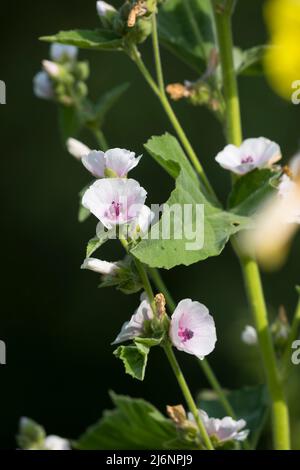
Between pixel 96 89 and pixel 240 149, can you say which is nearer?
pixel 240 149

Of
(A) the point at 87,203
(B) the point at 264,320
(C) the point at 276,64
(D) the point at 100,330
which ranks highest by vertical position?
(C) the point at 276,64

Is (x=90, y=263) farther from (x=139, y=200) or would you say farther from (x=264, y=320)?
(x=264, y=320)

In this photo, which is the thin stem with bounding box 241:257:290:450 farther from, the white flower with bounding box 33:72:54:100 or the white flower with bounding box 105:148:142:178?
the white flower with bounding box 33:72:54:100

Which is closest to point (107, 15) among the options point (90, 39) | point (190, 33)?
point (90, 39)

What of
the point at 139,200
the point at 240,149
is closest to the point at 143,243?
the point at 139,200

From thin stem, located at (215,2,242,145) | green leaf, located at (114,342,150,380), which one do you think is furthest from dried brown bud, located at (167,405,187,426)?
thin stem, located at (215,2,242,145)

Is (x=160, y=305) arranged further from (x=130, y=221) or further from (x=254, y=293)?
(x=254, y=293)
